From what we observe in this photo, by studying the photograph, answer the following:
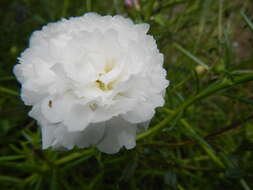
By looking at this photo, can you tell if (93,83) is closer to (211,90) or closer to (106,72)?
(106,72)

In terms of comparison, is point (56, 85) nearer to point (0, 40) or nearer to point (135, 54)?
point (135, 54)

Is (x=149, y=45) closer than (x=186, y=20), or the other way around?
(x=149, y=45)

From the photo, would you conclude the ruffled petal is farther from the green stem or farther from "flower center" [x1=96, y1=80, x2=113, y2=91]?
the green stem

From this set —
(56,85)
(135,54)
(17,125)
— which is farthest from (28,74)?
(17,125)

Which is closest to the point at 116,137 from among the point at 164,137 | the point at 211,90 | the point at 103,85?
the point at 103,85

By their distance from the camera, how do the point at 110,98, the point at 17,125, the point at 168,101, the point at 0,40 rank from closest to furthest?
the point at 110,98
the point at 168,101
the point at 17,125
the point at 0,40

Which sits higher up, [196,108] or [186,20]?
[186,20]

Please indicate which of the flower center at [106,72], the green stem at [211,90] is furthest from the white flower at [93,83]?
the green stem at [211,90]
